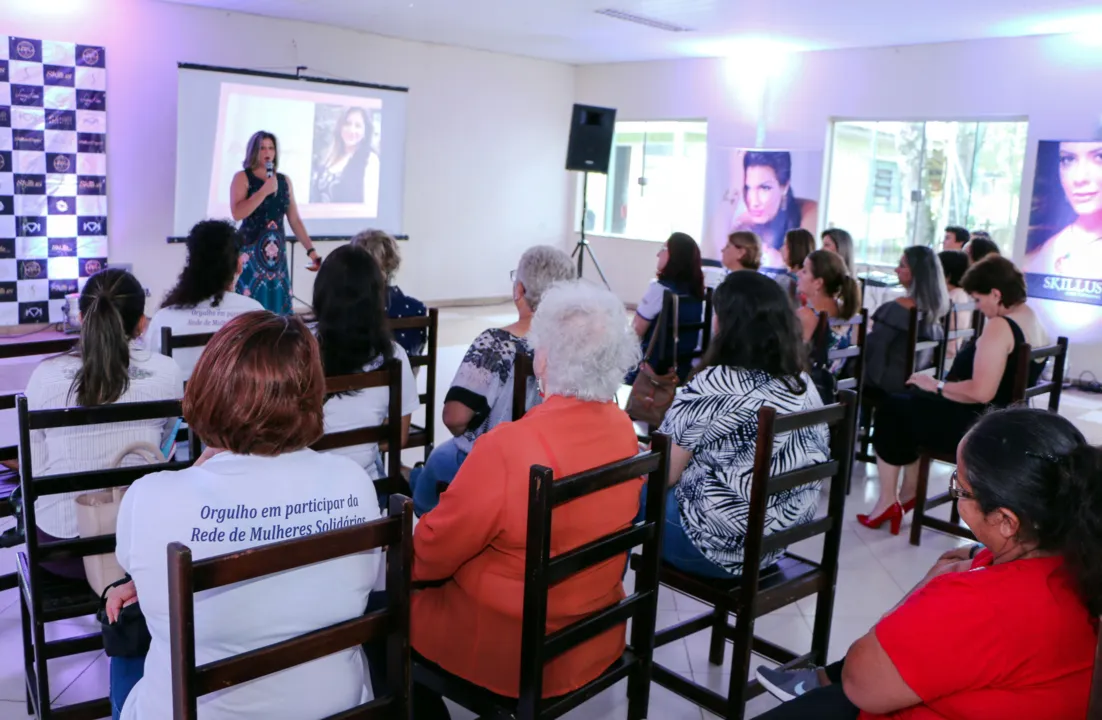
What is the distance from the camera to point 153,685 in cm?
129

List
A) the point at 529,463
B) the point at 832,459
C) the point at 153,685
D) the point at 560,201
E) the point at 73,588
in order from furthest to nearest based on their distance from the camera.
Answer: the point at 560,201 → the point at 832,459 → the point at 73,588 → the point at 529,463 → the point at 153,685

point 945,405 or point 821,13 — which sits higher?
point 821,13

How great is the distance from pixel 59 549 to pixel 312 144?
6747mm

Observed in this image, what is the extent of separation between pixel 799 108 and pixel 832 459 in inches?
280

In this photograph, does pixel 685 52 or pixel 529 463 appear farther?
pixel 685 52

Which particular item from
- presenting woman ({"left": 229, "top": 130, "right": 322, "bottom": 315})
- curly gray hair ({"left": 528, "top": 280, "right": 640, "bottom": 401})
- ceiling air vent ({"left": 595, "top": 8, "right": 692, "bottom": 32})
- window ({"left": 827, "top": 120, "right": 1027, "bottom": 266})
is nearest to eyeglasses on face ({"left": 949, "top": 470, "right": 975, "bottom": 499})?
curly gray hair ({"left": 528, "top": 280, "right": 640, "bottom": 401})

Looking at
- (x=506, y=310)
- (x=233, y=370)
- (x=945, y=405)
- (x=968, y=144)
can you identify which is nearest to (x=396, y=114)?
(x=506, y=310)

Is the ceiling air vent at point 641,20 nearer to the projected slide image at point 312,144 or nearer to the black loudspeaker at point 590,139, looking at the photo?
the black loudspeaker at point 590,139

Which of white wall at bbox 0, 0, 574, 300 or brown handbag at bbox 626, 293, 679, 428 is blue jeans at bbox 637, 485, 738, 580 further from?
white wall at bbox 0, 0, 574, 300

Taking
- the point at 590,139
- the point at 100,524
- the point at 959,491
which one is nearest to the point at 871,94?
the point at 590,139

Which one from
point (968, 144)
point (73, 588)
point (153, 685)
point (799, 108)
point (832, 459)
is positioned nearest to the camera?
point (153, 685)

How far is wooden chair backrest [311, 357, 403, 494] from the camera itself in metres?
2.29

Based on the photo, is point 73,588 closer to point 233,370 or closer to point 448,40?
point 233,370

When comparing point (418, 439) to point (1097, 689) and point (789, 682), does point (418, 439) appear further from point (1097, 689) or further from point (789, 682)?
point (1097, 689)
